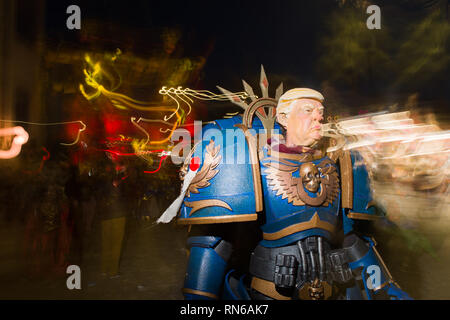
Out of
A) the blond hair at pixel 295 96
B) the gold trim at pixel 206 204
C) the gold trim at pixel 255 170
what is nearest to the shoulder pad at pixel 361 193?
the blond hair at pixel 295 96

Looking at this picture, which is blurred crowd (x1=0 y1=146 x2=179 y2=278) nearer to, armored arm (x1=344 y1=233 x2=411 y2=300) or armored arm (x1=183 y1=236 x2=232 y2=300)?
armored arm (x1=183 y1=236 x2=232 y2=300)

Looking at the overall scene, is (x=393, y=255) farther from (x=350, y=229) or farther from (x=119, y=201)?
(x=119, y=201)

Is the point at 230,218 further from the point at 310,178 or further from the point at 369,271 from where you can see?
the point at 369,271

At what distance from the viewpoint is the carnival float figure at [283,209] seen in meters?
1.95

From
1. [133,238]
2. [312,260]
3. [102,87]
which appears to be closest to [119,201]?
[133,238]

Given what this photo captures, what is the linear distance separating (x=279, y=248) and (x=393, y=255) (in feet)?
14.8

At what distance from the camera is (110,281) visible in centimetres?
450

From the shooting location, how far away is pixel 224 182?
6.58 ft

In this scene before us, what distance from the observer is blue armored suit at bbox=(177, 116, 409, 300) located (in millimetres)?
1945

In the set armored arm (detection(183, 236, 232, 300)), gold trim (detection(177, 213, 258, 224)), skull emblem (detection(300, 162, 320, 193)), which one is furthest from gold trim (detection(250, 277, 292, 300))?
skull emblem (detection(300, 162, 320, 193))

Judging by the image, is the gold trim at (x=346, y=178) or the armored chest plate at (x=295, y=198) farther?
the gold trim at (x=346, y=178)

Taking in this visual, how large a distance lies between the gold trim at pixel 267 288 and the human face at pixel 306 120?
1.03 m

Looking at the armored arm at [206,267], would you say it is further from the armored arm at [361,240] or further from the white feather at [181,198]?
the armored arm at [361,240]
